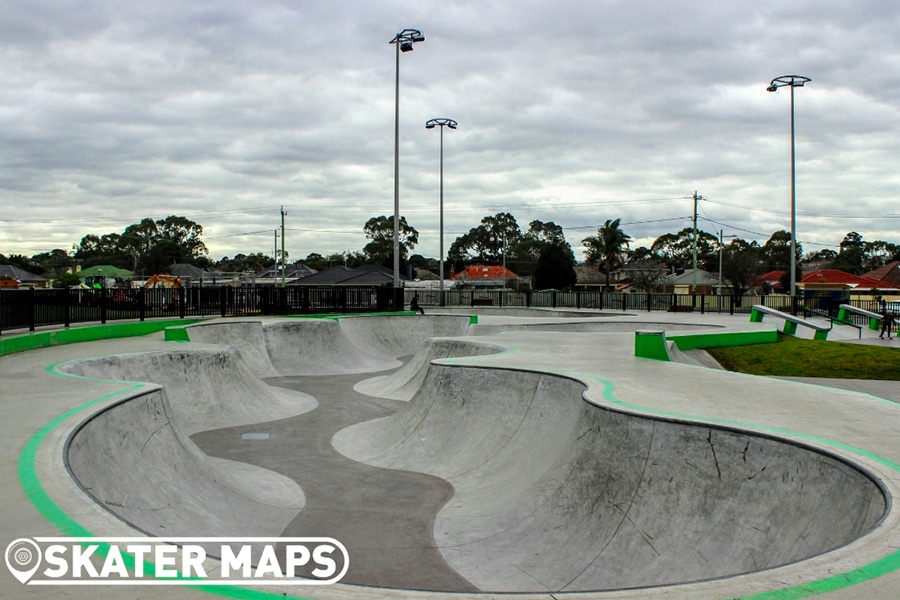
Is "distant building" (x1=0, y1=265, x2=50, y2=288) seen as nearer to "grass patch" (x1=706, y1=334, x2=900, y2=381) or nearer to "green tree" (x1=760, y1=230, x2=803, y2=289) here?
"grass patch" (x1=706, y1=334, x2=900, y2=381)

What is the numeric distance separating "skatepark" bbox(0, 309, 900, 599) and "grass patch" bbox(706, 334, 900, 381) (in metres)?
2.23

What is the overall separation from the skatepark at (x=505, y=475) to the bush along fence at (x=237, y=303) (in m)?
3.54

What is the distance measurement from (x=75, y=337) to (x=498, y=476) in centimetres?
1306

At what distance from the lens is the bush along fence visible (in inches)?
655

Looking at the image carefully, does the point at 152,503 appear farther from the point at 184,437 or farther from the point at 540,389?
the point at 540,389

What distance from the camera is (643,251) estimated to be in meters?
116

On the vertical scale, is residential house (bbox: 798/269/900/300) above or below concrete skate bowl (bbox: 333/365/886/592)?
above

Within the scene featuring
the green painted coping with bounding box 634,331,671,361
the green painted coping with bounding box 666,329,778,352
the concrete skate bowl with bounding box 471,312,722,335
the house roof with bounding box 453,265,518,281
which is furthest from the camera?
the house roof with bounding box 453,265,518,281

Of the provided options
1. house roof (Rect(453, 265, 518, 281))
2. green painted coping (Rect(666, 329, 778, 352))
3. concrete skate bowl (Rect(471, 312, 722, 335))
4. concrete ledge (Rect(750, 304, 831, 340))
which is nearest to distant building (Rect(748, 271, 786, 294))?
house roof (Rect(453, 265, 518, 281))

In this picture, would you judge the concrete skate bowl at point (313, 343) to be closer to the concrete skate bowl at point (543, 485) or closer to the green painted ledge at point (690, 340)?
the concrete skate bowl at point (543, 485)

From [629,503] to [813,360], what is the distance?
12200mm

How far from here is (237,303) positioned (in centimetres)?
2612

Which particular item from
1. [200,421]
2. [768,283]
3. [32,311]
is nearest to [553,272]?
[768,283]

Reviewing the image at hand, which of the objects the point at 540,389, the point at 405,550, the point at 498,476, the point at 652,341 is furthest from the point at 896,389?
the point at 405,550
